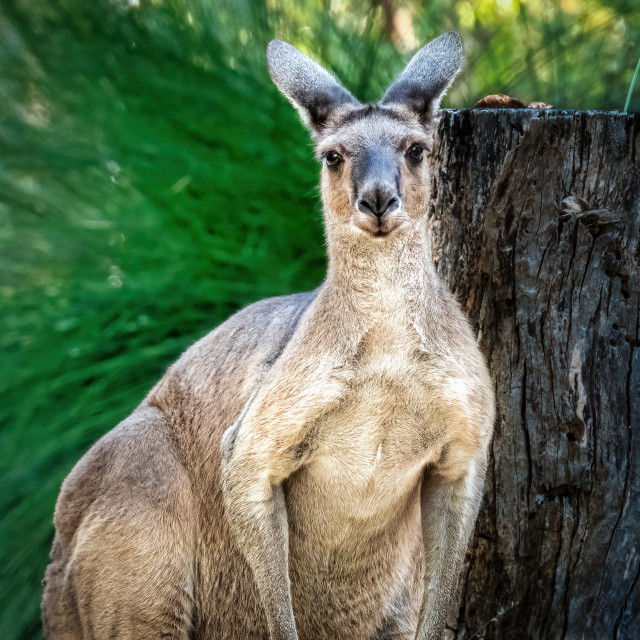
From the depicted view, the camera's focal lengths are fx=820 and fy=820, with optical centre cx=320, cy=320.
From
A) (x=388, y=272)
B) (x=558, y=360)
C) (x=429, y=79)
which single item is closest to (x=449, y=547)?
(x=558, y=360)

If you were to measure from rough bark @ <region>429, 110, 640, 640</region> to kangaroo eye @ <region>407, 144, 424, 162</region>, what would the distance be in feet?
0.93

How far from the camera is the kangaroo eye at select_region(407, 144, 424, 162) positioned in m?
2.78

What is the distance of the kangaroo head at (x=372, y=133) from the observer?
259cm

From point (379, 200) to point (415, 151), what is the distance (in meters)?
0.37

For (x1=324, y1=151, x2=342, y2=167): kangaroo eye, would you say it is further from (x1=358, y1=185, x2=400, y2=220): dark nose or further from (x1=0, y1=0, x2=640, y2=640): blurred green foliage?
(x1=0, y1=0, x2=640, y2=640): blurred green foliage

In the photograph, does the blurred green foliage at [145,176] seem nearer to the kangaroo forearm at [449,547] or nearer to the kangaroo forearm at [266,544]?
the kangaroo forearm at [266,544]

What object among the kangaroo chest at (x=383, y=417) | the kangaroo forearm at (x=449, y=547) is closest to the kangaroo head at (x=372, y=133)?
the kangaroo chest at (x=383, y=417)

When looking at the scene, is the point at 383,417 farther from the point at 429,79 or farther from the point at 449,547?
the point at 429,79

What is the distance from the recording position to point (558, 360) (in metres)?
2.90

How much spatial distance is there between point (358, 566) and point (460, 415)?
741 millimetres

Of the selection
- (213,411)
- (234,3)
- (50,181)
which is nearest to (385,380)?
(213,411)

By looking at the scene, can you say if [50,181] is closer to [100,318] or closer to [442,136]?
[100,318]

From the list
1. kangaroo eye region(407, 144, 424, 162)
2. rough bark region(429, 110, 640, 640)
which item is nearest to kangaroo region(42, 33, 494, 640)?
kangaroo eye region(407, 144, 424, 162)

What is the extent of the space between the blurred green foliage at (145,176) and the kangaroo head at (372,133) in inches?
67.2
